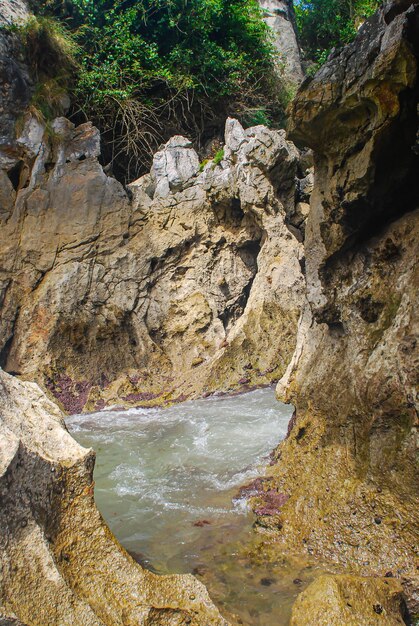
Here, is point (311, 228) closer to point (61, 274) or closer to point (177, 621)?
point (177, 621)

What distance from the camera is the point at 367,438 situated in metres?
4.04

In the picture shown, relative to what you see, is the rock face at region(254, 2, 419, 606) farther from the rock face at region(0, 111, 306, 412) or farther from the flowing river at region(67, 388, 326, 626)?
the rock face at region(0, 111, 306, 412)

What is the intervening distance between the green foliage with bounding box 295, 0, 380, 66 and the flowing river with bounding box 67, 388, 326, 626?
14.7m

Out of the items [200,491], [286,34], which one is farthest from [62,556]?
[286,34]

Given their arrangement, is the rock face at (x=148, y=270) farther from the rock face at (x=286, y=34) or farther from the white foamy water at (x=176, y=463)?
the rock face at (x=286, y=34)

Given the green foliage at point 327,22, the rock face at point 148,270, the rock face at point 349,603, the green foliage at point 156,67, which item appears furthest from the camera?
the green foliage at point 327,22

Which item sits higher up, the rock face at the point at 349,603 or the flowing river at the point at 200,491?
the rock face at the point at 349,603

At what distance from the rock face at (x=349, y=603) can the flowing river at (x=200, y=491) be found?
281mm

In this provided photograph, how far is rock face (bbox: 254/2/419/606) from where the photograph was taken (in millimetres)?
3607

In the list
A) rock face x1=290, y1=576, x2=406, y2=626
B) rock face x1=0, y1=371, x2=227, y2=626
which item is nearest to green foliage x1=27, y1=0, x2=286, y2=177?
rock face x1=0, y1=371, x2=227, y2=626

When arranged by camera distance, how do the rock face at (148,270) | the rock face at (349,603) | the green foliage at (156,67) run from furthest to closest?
the green foliage at (156,67), the rock face at (148,270), the rock face at (349,603)

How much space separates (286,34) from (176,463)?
59.7ft

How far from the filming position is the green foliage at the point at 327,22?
60.7 ft

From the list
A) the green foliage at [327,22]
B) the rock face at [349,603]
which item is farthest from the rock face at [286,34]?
the rock face at [349,603]
